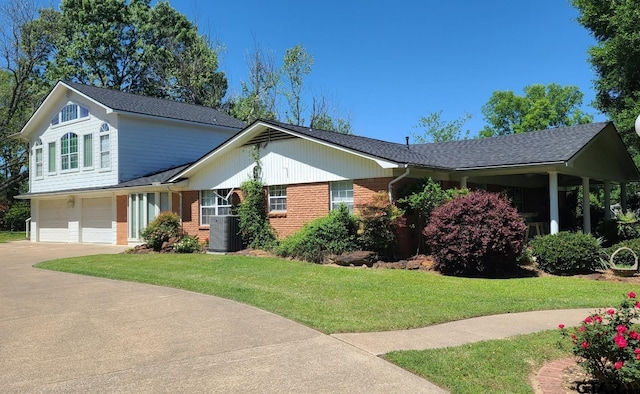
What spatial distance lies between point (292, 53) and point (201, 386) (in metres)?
35.3

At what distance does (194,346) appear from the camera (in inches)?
237

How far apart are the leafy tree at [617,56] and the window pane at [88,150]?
23643 mm

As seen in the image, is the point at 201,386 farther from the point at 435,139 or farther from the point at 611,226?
the point at 435,139

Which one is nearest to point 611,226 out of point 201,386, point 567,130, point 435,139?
point 567,130

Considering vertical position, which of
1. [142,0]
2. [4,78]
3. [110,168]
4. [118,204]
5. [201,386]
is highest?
[142,0]

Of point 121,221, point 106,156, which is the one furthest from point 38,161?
point 121,221

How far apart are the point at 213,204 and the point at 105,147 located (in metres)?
8.11

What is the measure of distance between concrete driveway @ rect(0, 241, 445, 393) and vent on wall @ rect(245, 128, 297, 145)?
9.54m

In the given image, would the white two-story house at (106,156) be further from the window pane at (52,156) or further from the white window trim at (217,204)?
the white window trim at (217,204)

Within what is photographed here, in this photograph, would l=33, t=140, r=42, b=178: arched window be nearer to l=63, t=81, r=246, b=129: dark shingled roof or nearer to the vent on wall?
l=63, t=81, r=246, b=129: dark shingled roof

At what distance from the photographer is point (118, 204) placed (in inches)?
950

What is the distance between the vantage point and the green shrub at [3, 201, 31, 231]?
39.0 m

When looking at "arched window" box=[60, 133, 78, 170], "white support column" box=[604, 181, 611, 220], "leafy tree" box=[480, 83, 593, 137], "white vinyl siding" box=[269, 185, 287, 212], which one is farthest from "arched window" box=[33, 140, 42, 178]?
"leafy tree" box=[480, 83, 593, 137]

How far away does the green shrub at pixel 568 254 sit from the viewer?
1262 cm
